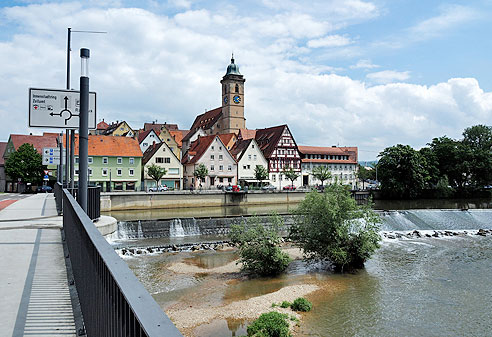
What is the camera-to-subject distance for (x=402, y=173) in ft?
226

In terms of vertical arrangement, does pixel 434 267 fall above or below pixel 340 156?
below

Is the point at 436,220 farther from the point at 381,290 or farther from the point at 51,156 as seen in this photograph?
Answer: the point at 51,156

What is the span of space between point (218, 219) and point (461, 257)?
18.3 meters

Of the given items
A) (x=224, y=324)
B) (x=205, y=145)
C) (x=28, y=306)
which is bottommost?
(x=224, y=324)

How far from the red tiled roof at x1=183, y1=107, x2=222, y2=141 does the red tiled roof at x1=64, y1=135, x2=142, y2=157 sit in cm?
3019

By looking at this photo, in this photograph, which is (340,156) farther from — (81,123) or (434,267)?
(81,123)

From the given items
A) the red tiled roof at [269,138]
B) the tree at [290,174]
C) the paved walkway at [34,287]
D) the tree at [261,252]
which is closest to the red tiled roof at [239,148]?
the red tiled roof at [269,138]

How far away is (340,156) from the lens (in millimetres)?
88062

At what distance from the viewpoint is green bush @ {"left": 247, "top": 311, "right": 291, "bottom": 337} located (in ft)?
44.0

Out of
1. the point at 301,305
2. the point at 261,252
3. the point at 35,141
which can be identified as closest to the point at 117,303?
the point at 301,305

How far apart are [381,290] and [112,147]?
51603 mm

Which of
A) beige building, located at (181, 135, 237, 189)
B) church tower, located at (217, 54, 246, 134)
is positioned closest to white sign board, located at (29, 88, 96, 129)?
beige building, located at (181, 135, 237, 189)

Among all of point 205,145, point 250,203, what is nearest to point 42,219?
point 250,203

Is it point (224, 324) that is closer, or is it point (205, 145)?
point (224, 324)
